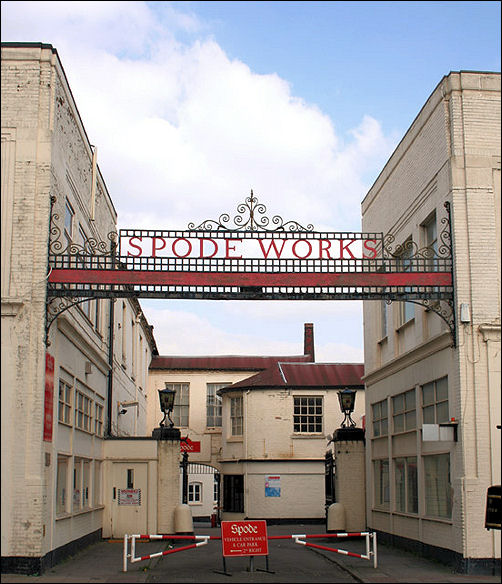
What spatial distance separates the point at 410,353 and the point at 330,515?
6.39 m

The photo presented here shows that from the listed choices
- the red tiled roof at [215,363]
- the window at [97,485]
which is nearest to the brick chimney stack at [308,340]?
the red tiled roof at [215,363]

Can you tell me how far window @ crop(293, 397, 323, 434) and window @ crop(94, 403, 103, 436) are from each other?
12.5 meters

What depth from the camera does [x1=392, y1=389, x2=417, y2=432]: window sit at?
1931cm

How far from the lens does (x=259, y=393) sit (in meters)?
34.3

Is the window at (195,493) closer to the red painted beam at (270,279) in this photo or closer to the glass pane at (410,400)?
the glass pane at (410,400)

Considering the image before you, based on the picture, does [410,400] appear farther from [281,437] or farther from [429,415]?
[281,437]

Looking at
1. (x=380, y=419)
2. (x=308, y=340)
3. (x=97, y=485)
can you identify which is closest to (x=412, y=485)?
(x=380, y=419)

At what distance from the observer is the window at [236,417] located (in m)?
34.7

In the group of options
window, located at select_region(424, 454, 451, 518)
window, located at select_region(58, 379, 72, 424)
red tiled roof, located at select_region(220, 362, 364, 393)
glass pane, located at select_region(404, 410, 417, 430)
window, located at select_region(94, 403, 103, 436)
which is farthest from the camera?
red tiled roof, located at select_region(220, 362, 364, 393)

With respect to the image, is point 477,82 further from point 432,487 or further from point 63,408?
point 63,408

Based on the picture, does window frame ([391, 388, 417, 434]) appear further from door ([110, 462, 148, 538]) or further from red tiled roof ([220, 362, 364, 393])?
red tiled roof ([220, 362, 364, 393])

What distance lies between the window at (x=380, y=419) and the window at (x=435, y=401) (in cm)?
370

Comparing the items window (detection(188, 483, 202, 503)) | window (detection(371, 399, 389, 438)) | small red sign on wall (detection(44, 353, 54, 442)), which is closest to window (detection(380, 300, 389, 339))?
window (detection(371, 399, 389, 438))

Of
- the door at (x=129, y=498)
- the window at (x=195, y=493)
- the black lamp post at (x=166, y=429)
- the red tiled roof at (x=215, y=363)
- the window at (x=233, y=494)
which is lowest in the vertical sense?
the window at (x=195, y=493)
